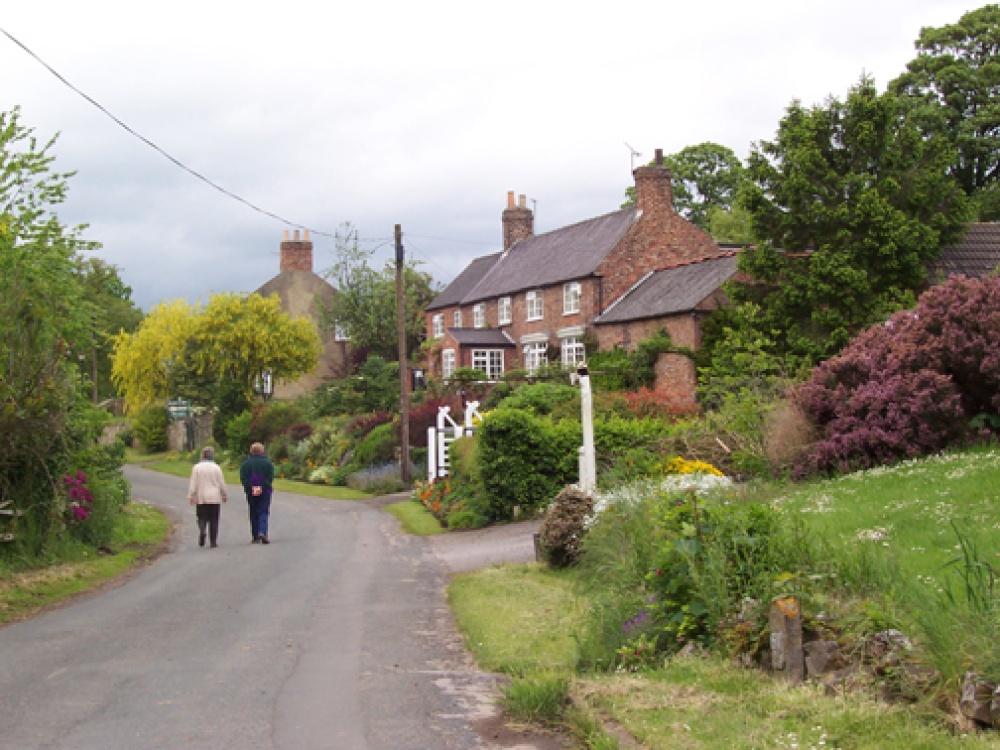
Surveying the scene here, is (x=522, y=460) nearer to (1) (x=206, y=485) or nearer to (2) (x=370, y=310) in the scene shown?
(1) (x=206, y=485)

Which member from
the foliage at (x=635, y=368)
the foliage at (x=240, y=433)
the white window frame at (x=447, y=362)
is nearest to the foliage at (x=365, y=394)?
the foliage at (x=240, y=433)

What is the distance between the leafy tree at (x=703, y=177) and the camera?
233 feet

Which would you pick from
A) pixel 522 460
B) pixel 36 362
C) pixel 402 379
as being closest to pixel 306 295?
pixel 402 379

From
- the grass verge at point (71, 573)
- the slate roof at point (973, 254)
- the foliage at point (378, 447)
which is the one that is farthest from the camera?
the foliage at point (378, 447)

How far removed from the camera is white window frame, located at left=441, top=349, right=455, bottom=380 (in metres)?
53.9

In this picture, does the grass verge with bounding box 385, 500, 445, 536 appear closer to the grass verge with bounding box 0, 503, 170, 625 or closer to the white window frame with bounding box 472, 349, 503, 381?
the grass verge with bounding box 0, 503, 170, 625

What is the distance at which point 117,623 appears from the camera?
11.8 meters

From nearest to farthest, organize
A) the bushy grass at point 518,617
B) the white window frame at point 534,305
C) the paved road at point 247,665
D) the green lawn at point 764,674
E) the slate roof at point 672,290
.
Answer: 1. the green lawn at point 764,674
2. the paved road at point 247,665
3. the bushy grass at point 518,617
4. the slate roof at point 672,290
5. the white window frame at point 534,305

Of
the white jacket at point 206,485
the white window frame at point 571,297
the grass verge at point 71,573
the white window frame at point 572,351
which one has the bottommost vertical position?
the grass verge at point 71,573

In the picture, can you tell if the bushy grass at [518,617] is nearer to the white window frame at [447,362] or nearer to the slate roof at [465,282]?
the white window frame at [447,362]

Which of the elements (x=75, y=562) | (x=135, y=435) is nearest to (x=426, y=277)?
(x=135, y=435)

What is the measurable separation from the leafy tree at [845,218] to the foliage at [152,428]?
37.9 meters

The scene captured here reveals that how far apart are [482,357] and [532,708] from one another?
150 ft

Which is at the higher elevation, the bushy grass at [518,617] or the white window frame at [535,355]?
the white window frame at [535,355]
